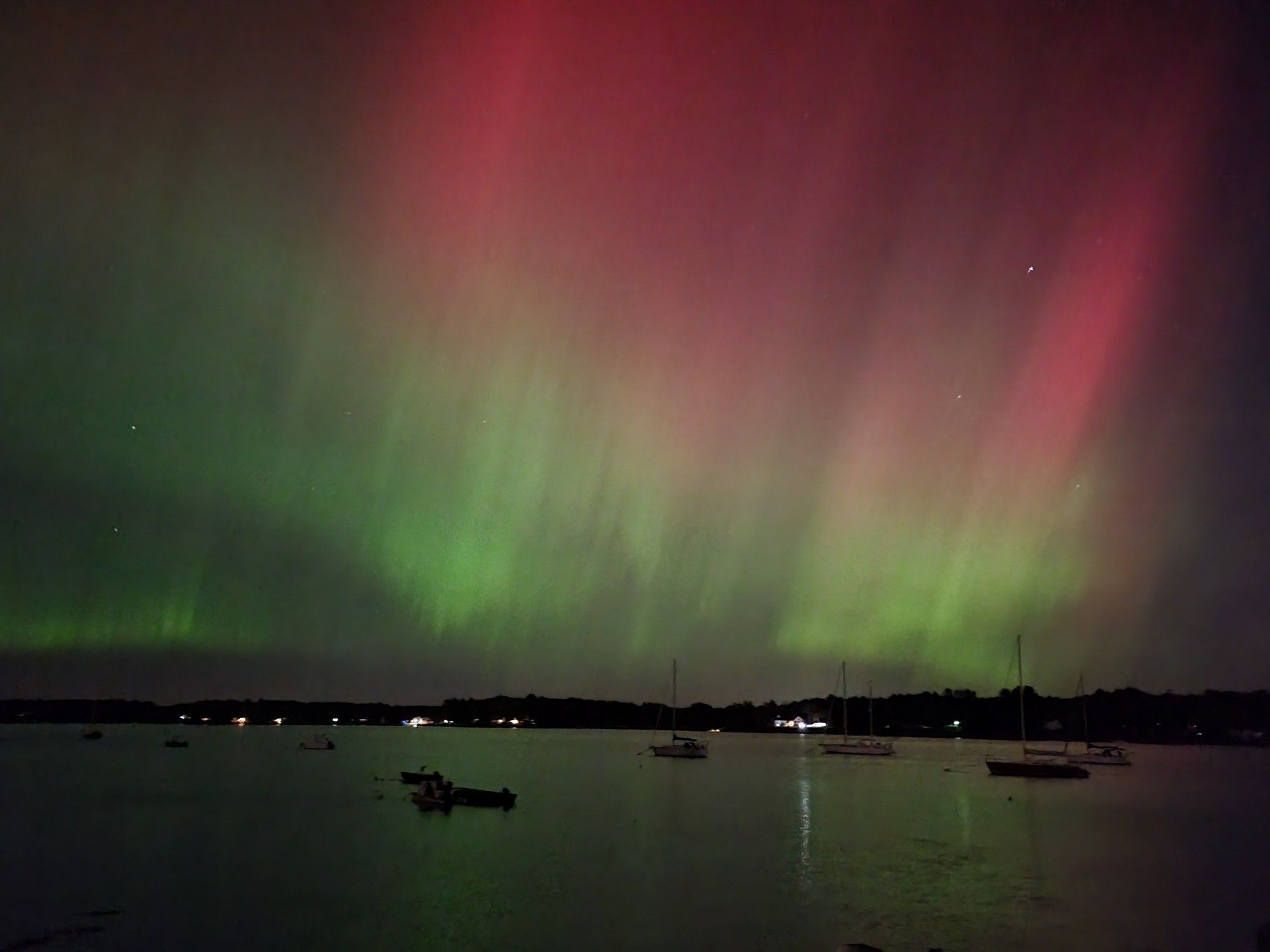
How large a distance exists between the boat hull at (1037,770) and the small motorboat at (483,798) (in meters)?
61.7

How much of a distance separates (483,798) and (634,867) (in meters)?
24.4

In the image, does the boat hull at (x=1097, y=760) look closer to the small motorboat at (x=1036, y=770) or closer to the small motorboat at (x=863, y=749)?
the small motorboat at (x=1036, y=770)

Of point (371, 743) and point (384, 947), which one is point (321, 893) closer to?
point (384, 947)

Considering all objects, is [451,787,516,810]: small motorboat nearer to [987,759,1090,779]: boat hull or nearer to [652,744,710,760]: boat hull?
[987,759,1090,779]: boat hull

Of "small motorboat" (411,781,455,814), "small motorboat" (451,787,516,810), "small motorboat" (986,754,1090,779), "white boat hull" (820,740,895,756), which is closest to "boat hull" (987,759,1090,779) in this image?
"small motorboat" (986,754,1090,779)

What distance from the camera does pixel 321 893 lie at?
34.4 meters

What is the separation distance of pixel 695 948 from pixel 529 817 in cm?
3274

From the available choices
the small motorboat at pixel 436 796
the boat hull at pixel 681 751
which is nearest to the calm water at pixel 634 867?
the small motorboat at pixel 436 796

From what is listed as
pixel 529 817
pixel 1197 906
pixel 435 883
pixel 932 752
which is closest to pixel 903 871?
pixel 1197 906

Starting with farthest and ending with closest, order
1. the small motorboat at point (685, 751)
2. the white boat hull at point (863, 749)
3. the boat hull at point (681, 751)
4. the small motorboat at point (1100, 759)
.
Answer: the white boat hull at point (863, 749) → the small motorboat at point (685, 751) → the boat hull at point (681, 751) → the small motorboat at point (1100, 759)

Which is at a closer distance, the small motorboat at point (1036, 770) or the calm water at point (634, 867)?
the calm water at point (634, 867)

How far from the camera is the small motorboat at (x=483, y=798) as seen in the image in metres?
61.9

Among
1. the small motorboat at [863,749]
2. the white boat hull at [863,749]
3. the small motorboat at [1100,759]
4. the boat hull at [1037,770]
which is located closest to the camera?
the boat hull at [1037,770]

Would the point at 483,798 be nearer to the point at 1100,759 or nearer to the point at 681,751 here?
the point at 681,751
